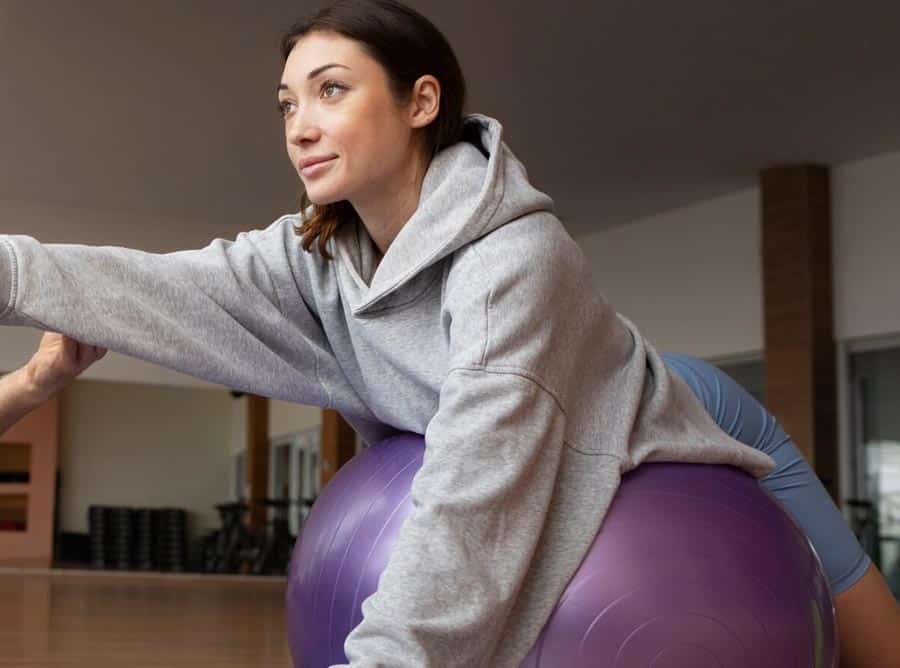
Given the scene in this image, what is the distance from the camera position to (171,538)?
698 inches

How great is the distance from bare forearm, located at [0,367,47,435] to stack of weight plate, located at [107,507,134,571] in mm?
15623

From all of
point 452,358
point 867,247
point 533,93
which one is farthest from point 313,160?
point 867,247

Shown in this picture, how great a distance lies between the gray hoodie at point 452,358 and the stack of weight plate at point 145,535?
16032 mm

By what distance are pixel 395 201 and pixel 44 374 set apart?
50 centimetres

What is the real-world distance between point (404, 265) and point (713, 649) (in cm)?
55

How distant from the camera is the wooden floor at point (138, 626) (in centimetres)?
353

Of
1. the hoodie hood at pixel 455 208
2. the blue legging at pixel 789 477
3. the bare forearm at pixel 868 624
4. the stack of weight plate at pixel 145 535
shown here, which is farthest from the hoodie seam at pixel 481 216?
the stack of weight plate at pixel 145 535

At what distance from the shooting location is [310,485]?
618 inches

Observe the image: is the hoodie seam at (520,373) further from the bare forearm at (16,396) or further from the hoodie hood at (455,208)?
the bare forearm at (16,396)

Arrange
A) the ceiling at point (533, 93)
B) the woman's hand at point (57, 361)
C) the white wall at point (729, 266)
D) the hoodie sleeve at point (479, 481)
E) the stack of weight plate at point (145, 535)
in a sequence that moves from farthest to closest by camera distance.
Answer: the stack of weight plate at point (145, 535)
the white wall at point (729, 266)
the ceiling at point (533, 93)
the woman's hand at point (57, 361)
the hoodie sleeve at point (479, 481)

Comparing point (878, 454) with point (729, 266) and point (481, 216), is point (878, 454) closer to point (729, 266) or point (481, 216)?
point (729, 266)

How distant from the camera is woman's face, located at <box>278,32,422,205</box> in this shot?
152cm

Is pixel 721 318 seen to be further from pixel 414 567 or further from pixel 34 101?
pixel 414 567

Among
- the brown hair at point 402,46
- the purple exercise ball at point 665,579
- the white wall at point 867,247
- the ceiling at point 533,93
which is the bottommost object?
the purple exercise ball at point 665,579
